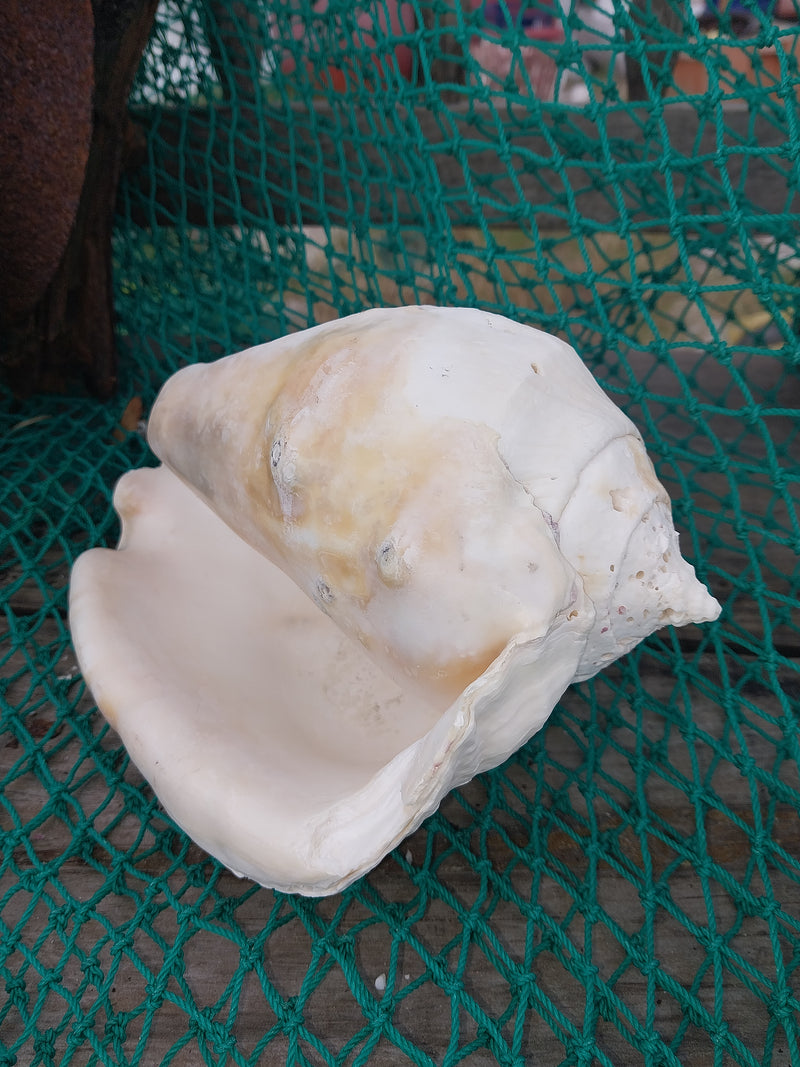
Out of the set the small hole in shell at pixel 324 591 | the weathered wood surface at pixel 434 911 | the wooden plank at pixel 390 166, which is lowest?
the weathered wood surface at pixel 434 911

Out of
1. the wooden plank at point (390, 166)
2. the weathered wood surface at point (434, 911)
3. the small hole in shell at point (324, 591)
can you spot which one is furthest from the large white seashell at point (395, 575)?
the wooden plank at point (390, 166)

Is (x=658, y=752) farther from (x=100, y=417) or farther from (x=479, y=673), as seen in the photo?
(x=100, y=417)

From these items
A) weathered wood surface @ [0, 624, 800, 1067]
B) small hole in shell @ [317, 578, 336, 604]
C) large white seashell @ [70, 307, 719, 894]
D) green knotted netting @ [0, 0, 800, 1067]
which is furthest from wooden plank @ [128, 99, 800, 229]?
weathered wood surface @ [0, 624, 800, 1067]

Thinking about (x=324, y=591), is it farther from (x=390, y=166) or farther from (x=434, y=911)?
(x=390, y=166)

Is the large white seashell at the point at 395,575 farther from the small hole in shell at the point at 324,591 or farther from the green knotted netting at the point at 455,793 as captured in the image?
the green knotted netting at the point at 455,793

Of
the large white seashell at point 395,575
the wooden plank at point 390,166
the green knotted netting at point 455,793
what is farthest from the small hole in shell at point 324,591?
the wooden plank at point 390,166

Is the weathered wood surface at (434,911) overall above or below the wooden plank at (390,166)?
below

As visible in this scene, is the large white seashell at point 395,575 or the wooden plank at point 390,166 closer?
the large white seashell at point 395,575
